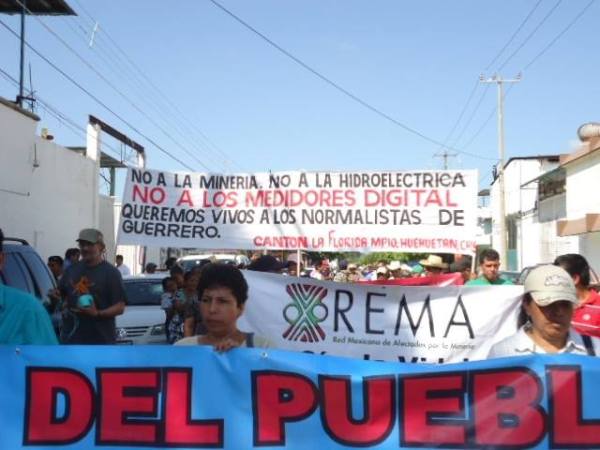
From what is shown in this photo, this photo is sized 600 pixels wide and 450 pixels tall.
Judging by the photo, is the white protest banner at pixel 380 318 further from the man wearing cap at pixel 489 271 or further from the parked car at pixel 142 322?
the parked car at pixel 142 322

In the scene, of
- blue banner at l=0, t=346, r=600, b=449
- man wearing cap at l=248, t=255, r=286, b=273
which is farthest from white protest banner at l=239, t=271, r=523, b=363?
blue banner at l=0, t=346, r=600, b=449

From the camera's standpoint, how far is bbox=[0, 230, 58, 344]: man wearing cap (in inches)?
148

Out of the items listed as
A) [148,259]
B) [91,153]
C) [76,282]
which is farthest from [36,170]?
[76,282]

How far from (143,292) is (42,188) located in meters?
9.07

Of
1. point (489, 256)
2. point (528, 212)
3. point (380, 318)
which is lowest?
point (380, 318)

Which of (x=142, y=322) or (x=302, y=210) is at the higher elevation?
(x=302, y=210)

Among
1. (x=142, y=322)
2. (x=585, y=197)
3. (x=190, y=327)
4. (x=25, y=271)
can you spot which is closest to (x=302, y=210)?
(x=190, y=327)

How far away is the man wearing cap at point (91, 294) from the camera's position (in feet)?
22.6

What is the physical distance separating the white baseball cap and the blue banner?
0.88 feet

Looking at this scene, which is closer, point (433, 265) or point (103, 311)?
point (103, 311)

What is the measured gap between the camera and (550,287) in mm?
3605

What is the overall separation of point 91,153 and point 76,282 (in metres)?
19.1

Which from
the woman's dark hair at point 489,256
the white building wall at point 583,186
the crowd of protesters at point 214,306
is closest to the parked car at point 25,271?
the crowd of protesters at point 214,306

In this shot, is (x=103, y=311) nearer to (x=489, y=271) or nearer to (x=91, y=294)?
(x=91, y=294)
